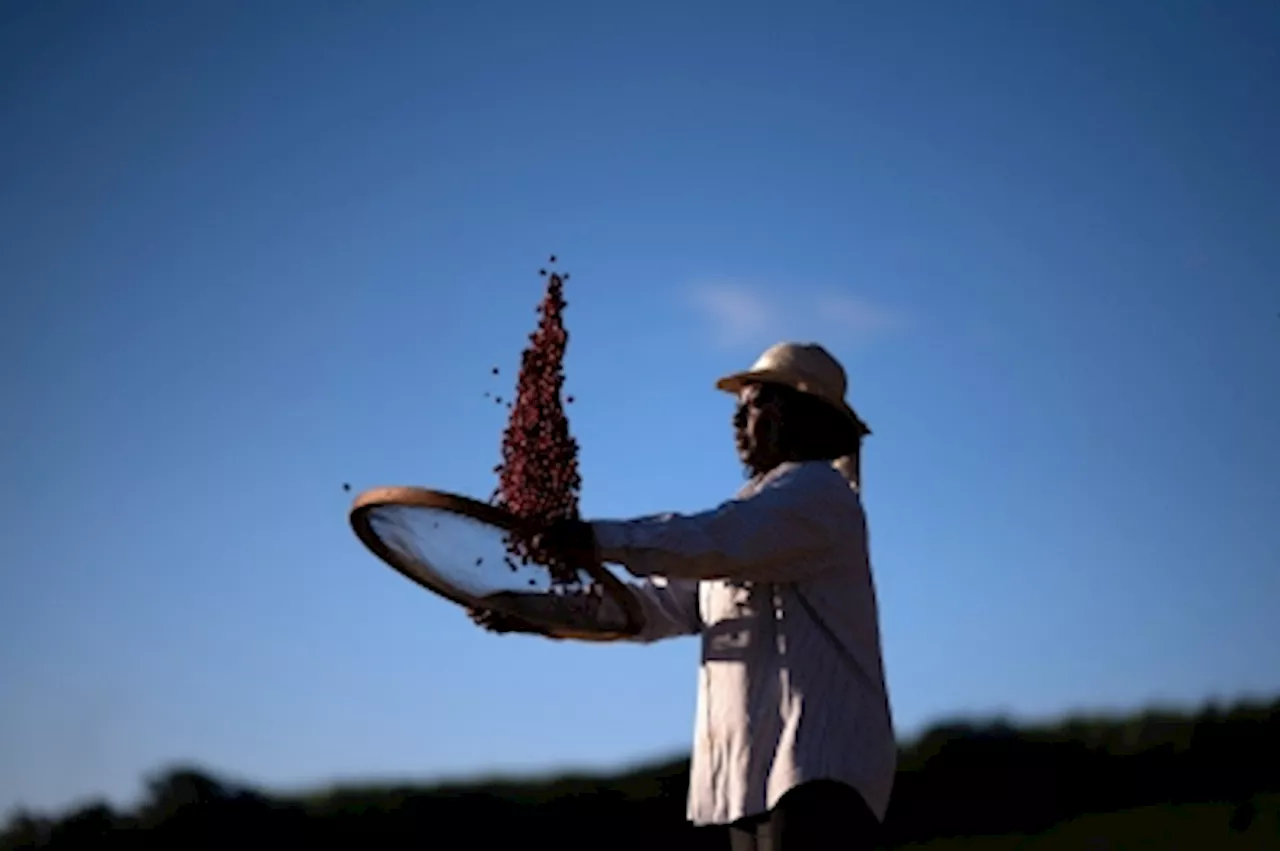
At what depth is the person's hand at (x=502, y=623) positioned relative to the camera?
5352 mm

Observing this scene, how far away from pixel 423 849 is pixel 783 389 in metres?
8.82

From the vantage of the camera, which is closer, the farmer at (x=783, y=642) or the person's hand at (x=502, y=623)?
the farmer at (x=783, y=642)

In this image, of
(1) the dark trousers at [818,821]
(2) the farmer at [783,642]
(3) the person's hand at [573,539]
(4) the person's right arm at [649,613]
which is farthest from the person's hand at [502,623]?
(1) the dark trousers at [818,821]

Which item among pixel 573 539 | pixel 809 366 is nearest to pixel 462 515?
pixel 573 539

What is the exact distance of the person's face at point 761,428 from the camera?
527cm

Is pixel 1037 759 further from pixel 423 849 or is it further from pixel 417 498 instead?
pixel 417 498

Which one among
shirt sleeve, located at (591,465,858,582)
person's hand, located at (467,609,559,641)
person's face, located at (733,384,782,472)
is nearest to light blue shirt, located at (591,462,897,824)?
shirt sleeve, located at (591,465,858,582)

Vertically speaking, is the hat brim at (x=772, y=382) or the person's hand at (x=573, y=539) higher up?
the hat brim at (x=772, y=382)

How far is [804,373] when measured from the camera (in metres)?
5.22

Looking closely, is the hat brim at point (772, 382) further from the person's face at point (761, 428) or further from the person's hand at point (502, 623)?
the person's hand at point (502, 623)

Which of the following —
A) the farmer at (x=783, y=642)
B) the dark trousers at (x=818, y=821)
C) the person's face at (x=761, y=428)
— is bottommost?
the dark trousers at (x=818, y=821)

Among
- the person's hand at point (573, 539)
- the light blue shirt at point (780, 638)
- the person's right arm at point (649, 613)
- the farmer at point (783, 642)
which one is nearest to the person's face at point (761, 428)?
the farmer at point (783, 642)

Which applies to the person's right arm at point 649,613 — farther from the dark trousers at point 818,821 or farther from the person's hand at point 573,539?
the dark trousers at point 818,821

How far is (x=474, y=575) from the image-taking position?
5.34m
